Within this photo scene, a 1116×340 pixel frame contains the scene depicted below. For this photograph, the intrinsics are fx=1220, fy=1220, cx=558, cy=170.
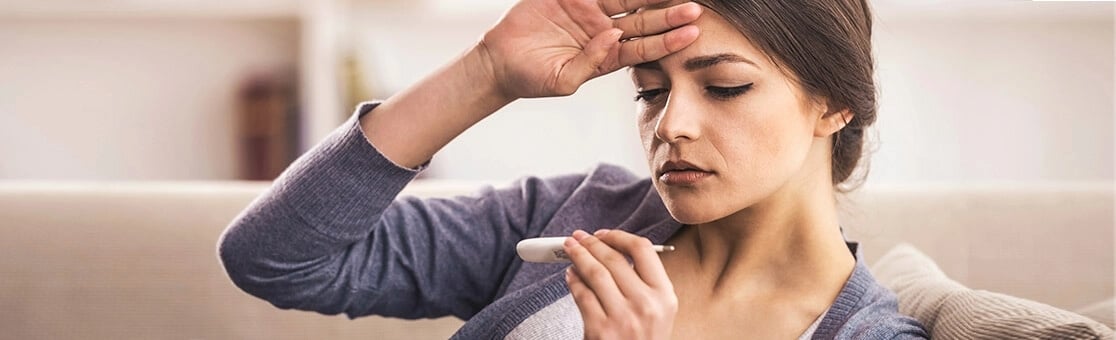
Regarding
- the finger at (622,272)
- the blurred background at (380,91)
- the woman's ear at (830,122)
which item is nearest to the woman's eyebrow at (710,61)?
the woman's ear at (830,122)

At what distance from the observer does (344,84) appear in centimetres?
304

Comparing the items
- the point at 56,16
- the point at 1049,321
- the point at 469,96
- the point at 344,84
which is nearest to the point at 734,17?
the point at 469,96

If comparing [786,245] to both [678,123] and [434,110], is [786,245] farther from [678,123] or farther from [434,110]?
[434,110]

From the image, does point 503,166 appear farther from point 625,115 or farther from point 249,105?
point 249,105

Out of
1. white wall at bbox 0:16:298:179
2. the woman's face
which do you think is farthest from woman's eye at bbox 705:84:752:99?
white wall at bbox 0:16:298:179

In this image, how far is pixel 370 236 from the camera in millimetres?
1389

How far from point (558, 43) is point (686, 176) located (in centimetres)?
20

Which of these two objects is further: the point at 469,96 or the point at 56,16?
the point at 56,16

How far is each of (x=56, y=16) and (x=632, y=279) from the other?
263 centimetres

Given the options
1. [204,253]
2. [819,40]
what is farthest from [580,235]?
[204,253]

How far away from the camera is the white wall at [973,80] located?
3.01m

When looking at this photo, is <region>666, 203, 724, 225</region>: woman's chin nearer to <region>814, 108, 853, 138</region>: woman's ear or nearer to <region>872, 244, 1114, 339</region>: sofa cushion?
<region>814, 108, 853, 138</region>: woman's ear

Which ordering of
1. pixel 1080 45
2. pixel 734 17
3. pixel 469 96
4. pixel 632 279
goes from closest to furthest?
pixel 632 279, pixel 734 17, pixel 469 96, pixel 1080 45

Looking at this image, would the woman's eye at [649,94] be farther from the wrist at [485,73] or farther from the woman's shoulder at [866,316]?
the woman's shoulder at [866,316]
